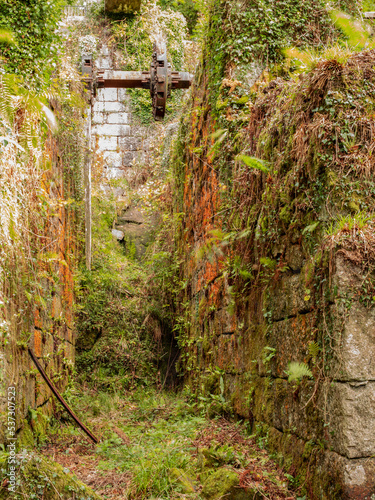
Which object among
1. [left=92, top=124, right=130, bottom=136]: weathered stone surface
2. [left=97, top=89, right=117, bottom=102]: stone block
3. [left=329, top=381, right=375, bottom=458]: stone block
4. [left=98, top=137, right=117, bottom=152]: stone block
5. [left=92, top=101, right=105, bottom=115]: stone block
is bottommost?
[left=329, top=381, right=375, bottom=458]: stone block

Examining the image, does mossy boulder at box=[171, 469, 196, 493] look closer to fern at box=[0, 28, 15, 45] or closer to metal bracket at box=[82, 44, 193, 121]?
fern at box=[0, 28, 15, 45]

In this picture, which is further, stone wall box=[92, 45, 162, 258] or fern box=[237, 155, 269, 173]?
stone wall box=[92, 45, 162, 258]

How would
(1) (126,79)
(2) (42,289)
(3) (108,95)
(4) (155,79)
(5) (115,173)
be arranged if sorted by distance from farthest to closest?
(3) (108,95)
(5) (115,173)
(1) (126,79)
(4) (155,79)
(2) (42,289)

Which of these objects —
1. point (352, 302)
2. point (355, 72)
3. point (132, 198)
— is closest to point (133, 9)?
point (132, 198)

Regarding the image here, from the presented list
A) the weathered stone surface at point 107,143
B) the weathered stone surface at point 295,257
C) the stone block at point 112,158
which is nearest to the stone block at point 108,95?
the weathered stone surface at point 107,143

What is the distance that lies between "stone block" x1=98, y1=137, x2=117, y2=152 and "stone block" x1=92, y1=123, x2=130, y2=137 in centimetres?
15

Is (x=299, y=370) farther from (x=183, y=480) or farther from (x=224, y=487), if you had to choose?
(x=183, y=480)

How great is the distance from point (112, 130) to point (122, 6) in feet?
11.8

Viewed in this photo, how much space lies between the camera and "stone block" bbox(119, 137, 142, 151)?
42.7 ft

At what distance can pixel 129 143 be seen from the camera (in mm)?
13031

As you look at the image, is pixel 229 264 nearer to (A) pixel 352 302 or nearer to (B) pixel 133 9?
(A) pixel 352 302

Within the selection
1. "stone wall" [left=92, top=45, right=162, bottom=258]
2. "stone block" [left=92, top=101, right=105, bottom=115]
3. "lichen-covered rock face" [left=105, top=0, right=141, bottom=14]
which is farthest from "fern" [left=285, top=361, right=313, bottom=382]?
"lichen-covered rock face" [left=105, top=0, right=141, bottom=14]

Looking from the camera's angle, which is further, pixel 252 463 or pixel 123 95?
pixel 123 95

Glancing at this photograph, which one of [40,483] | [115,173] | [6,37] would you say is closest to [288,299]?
[40,483]
